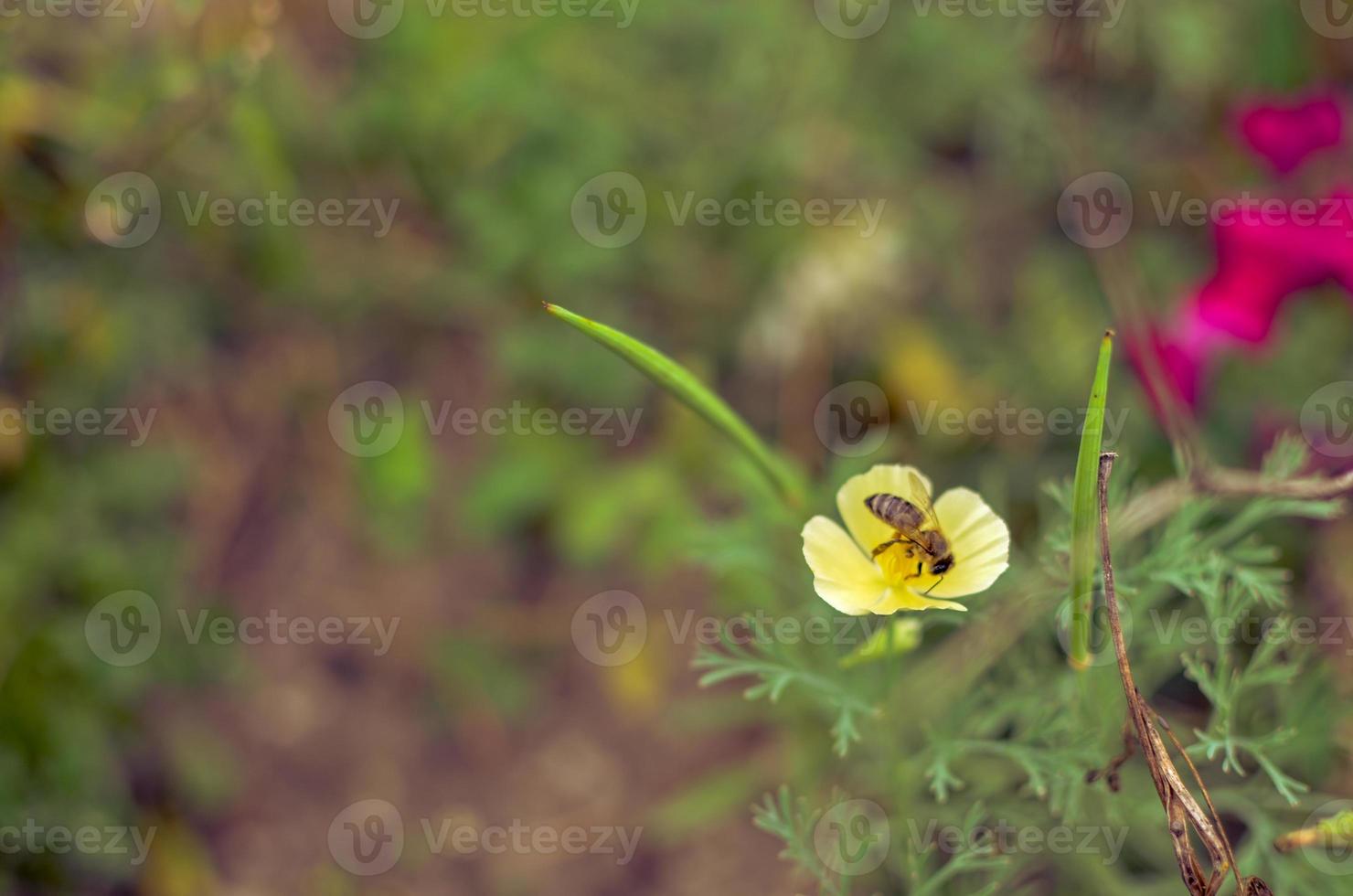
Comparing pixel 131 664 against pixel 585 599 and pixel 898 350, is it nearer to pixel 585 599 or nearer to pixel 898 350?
pixel 585 599

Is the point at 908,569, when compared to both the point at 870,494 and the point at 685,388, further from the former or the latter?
the point at 685,388

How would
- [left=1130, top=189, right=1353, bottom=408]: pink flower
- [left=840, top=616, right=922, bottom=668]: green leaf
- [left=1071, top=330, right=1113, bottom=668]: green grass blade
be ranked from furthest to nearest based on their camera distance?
1. [left=1130, top=189, right=1353, bottom=408]: pink flower
2. [left=840, top=616, right=922, bottom=668]: green leaf
3. [left=1071, top=330, right=1113, bottom=668]: green grass blade

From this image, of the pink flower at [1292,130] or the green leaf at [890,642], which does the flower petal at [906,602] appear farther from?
the pink flower at [1292,130]

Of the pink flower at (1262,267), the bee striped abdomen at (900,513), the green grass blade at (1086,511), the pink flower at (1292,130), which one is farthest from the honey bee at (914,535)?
the pink flower at (1292,130)

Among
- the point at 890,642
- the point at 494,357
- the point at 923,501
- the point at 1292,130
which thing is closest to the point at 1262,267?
the point at 1292,130

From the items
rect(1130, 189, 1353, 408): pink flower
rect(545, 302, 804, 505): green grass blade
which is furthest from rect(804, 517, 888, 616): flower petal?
rect(1130, 189, 1353, 408): pink flower

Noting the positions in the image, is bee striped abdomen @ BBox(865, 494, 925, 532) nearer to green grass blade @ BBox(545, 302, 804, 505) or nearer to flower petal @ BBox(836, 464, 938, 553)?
flower petal @ BBox(836, 464, 938, 553)

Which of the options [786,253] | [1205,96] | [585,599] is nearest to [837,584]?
[585,599]
